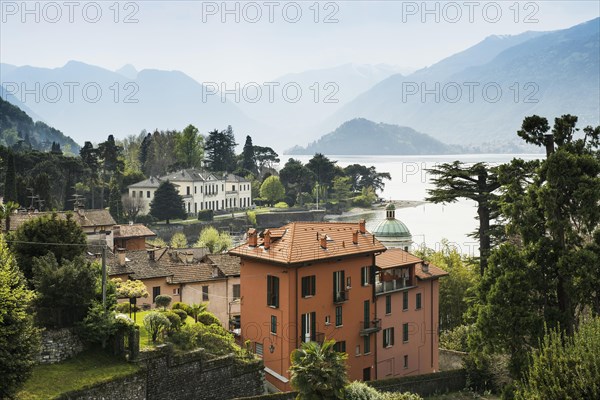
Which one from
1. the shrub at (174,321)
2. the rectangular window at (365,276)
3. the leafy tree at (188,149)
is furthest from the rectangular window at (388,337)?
the leafy tree at (188,149)

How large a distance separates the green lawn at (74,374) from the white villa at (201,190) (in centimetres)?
8097

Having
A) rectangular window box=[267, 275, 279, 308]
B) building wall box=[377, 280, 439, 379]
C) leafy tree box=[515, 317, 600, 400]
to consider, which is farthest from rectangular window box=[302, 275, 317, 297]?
leafy tree box=[515, 317, 600, 400]

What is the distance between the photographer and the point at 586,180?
23.7 meters

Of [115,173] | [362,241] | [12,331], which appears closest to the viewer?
[12,331]

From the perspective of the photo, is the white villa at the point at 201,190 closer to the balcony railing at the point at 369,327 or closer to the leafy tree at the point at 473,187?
the leafy tree at the point at 473,187

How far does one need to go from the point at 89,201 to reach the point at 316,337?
76.6m

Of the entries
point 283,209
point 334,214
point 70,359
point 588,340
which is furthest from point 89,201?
point 588,340

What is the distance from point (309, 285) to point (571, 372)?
589 inches

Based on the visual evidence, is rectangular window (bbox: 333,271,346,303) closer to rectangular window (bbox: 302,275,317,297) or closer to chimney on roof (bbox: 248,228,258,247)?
rectangular window (bbox: 302,275,317,297)

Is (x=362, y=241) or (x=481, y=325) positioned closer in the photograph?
(x=481, y=325)

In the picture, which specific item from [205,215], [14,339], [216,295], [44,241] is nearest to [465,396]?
[216,295]

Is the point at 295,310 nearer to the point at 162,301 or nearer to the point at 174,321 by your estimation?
the point at 174,321

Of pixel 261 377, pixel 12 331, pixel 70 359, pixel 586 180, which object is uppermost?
pixel 586 180

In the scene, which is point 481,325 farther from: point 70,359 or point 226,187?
point 226,187
